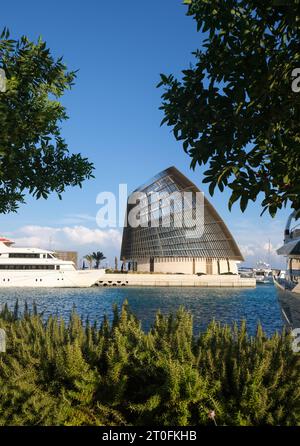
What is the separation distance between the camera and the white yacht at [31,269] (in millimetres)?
92750

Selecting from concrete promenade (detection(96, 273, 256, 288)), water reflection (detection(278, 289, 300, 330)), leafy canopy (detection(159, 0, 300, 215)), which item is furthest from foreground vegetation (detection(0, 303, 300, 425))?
concrete promenade (detection(96, 273, 256, 288))

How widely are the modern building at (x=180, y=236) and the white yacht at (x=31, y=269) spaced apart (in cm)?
5467

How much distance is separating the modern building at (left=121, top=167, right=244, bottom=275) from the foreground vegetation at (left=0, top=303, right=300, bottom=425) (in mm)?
135407

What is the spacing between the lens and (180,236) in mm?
147125

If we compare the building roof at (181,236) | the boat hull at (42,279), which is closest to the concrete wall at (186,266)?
the building roof at (181,236)

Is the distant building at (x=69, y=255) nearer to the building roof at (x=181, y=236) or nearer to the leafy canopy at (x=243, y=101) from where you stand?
the building roof at (x=181, y=236)

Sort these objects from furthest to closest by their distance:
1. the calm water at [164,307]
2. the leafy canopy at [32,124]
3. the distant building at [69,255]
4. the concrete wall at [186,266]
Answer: the distant building at [69,255] < the concrete wall at [186,266] < the calm water at [164,307] < the leafy canopy at [32,124]

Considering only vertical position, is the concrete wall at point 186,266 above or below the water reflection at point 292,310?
above

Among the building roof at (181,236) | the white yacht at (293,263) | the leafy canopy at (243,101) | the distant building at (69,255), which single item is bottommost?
the white yacht at (293,263)

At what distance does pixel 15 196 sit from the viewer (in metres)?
13.5

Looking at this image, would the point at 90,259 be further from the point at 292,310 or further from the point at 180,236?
the point at 292,310

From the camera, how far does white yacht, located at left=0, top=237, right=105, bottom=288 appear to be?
92.8m

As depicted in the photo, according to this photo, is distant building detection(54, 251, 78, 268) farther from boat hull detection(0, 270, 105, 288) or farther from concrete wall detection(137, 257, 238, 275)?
boat hull detection(0, 270, 105, 288)

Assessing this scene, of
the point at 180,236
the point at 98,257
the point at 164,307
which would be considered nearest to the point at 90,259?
the point at 98,257
